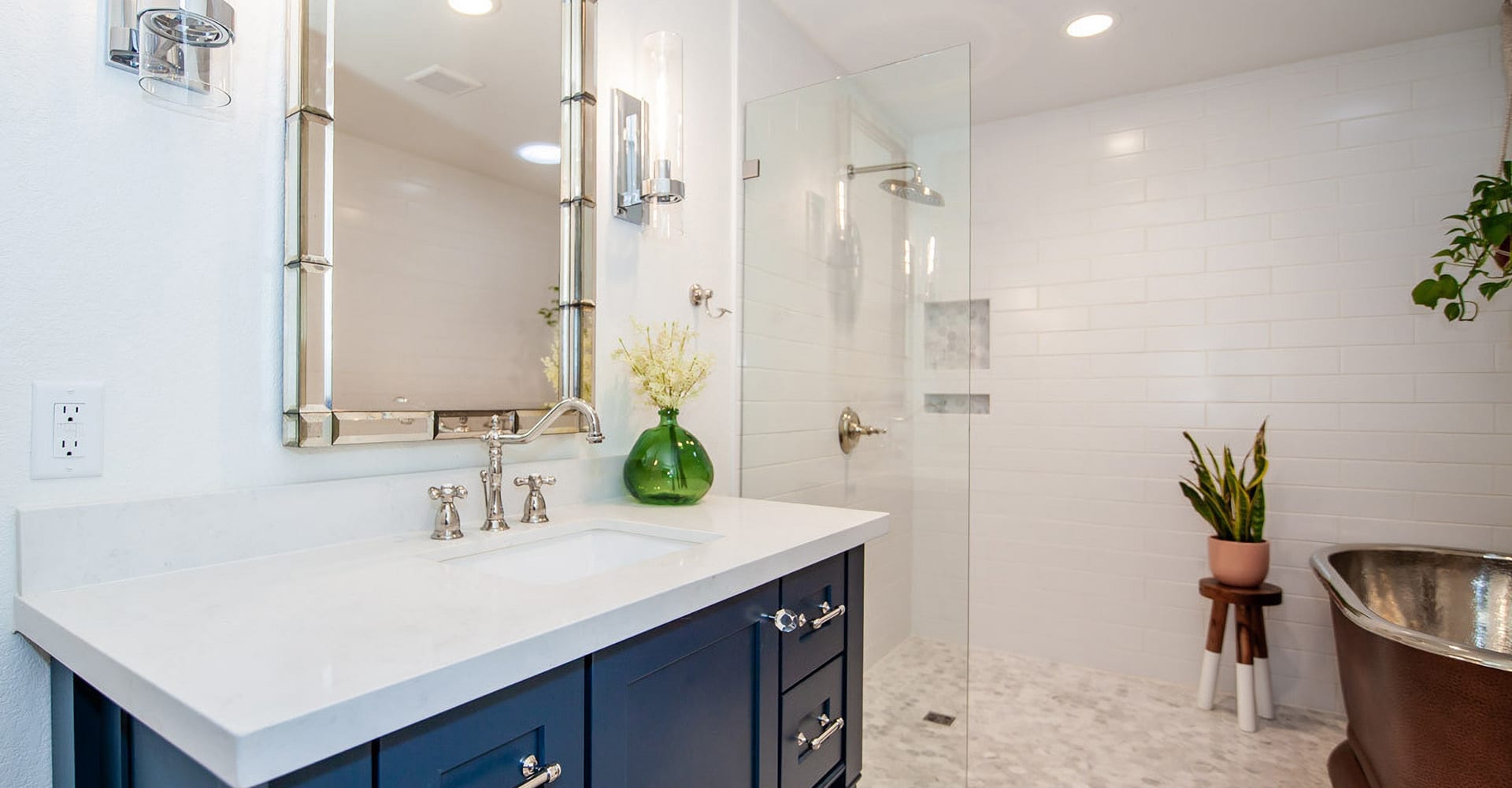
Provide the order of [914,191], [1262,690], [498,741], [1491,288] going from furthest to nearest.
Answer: [1262,690]
[1491,288]
[914,191]
[498,741]

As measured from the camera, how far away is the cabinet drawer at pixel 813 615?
1.27 m

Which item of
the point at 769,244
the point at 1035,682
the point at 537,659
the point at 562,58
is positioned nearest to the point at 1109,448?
the point at 1035,682

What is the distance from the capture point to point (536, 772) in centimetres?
80

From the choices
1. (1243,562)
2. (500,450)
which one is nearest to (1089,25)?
(1243,562)

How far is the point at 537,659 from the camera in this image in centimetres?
77

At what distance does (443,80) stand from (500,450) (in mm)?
721

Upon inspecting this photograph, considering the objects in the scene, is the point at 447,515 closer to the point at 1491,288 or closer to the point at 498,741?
the point at 498,741

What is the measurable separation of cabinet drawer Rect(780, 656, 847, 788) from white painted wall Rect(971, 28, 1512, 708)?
2.11 metres

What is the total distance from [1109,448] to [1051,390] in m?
0.35

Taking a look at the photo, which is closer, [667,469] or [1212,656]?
[667,469]

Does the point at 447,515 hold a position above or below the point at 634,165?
below

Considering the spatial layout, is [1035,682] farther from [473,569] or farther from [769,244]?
[473,569]

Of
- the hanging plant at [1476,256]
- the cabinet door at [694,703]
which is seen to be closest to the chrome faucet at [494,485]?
the cabinet door at [694,703]

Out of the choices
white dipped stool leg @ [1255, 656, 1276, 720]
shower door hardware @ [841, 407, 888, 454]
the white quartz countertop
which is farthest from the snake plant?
the white quartz countertop
